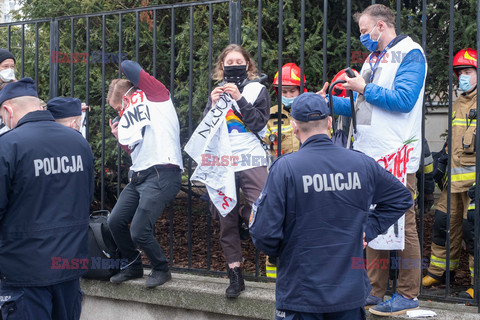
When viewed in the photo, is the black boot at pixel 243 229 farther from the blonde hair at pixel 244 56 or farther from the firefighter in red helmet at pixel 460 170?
the firefighter in red helmet at pixel 460 170

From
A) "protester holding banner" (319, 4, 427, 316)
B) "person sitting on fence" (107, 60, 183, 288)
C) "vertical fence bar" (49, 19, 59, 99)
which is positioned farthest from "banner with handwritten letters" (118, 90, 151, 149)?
"protester holding banner" (319, 4, 427, 316)

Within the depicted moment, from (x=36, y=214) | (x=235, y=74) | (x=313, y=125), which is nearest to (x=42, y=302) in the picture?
(x=36, y=214)

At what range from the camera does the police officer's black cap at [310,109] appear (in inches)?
123

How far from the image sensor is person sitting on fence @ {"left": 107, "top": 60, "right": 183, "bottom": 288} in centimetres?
475

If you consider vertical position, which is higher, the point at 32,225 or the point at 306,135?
the point at 306,135

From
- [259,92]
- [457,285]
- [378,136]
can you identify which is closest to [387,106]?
[378,136]

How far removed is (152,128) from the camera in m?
4.80

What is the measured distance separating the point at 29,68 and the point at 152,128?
3603mm

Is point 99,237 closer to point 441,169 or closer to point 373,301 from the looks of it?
point 373,301

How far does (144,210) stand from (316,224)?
1998mm

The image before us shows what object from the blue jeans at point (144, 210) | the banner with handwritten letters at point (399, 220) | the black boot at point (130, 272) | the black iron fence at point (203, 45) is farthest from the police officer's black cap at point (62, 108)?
the banner with handwritten letters at point (399, 220)

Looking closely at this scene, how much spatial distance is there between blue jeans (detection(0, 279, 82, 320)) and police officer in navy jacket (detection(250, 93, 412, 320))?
4.31ft

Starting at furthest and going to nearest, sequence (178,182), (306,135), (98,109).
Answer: (98,109)
(178,182)
(306,135)

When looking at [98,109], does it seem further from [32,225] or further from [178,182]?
[32,225]
